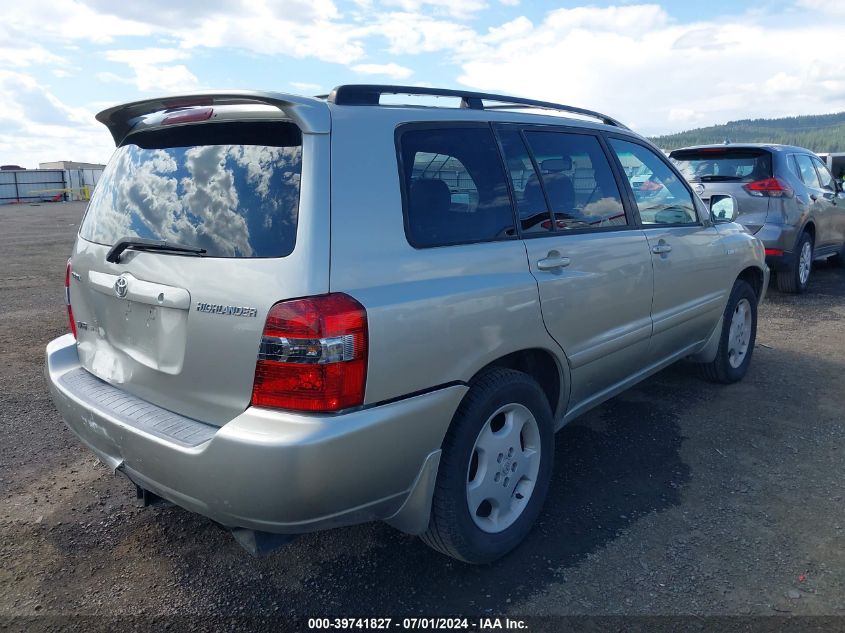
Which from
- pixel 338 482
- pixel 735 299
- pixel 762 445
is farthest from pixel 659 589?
pixel 735 299

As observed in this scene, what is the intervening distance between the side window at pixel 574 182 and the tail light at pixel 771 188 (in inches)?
192

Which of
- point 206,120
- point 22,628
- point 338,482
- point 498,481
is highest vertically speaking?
point 206,120

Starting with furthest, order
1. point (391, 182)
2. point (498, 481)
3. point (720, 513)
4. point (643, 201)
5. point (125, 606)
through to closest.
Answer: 1. point (643, 201)
2. point (720, 513)
3. point (498, 481)
4. point (125, 606)
5. point (391, 182)

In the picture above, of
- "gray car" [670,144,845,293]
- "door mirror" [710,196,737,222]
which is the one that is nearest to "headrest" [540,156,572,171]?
"door mirror" [710,196,737,222]

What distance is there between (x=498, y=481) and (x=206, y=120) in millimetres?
1799

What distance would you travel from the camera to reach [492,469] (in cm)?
269

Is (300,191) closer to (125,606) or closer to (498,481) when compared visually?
(498,481)

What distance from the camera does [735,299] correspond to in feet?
15.3

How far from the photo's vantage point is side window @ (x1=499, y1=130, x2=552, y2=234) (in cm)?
286

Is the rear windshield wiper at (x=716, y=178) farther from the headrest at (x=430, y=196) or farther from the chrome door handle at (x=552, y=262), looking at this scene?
the headrest at (x=430, y=196)

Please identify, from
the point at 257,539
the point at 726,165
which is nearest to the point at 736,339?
the point at 726,165

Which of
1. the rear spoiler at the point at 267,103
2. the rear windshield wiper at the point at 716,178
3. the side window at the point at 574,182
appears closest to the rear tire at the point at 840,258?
the rear windshield wiper at the point at 716,178

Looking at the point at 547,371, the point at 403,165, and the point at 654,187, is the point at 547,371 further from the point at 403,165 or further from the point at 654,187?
the point at 654,187

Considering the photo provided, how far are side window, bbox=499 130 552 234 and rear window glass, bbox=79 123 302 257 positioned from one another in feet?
3.46
